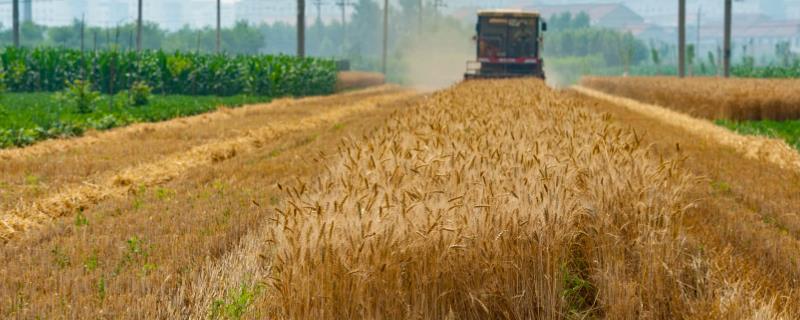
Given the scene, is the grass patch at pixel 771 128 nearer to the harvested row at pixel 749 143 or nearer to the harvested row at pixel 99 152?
the harvested row at pixel 749 143

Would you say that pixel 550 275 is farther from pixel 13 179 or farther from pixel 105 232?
pixel 13 179

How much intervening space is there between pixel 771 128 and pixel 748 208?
470 inches

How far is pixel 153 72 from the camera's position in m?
37.6

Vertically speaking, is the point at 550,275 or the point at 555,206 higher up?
the point at 555,206

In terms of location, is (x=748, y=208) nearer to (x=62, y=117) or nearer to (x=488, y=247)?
(x=488, y=247)

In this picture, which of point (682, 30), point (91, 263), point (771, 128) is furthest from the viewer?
point (682, 30)

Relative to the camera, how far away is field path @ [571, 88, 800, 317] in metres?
6.39

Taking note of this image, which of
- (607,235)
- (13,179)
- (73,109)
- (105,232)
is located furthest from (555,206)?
(73,109)

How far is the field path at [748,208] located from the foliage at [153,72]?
2294 cm

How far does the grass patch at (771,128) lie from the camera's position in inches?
751

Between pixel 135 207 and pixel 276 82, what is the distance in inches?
1183

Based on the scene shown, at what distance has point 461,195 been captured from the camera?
5.75 meters

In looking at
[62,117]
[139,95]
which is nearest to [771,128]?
[62,117]

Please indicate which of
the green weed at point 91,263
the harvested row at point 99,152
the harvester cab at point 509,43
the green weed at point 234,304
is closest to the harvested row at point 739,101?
the harvested row at point 99,152
